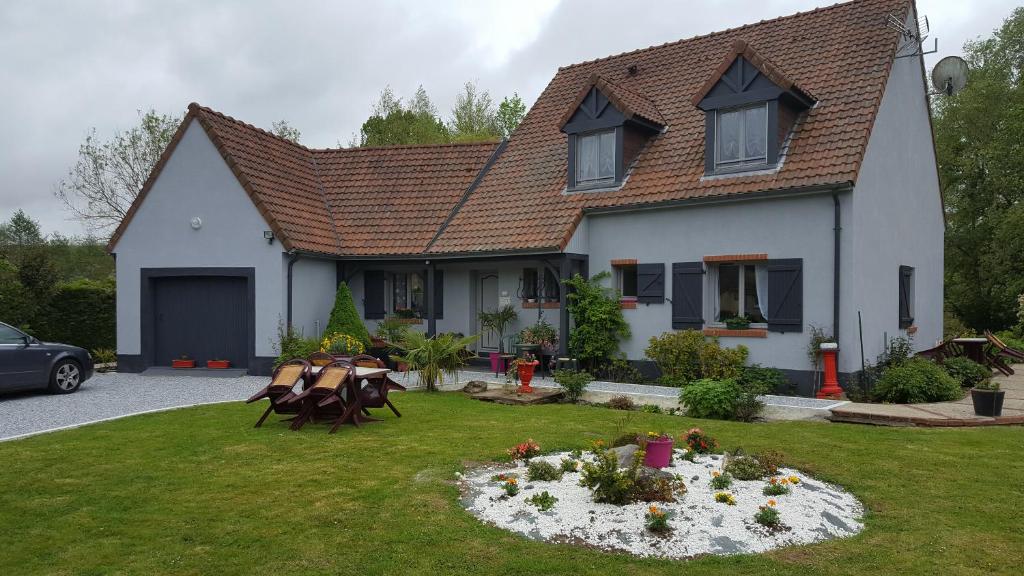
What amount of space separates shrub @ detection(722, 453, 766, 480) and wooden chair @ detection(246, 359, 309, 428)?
547 centimetres

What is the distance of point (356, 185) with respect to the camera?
19422 mm

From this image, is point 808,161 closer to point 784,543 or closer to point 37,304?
point 784,543

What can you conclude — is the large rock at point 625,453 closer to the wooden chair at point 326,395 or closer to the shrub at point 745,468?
the shrub at point 745,468

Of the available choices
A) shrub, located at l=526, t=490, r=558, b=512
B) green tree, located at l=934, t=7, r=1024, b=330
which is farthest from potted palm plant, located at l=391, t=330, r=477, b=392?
green tree, located at l=934, t=7, r=1024, b=330

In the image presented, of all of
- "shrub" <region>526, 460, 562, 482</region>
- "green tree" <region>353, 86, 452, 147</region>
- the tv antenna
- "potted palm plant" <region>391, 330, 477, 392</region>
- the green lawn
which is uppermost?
"green tree" <region>353, 86, 452, 147</region>

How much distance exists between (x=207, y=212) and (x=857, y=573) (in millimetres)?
15266

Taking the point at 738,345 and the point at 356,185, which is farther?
the point at 356,185

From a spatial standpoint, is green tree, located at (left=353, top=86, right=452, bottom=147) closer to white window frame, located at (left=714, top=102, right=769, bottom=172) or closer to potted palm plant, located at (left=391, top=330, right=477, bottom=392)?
white window frame, located at (left=714, top=102, right=769, bottom=172)

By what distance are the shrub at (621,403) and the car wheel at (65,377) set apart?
9.72 metres

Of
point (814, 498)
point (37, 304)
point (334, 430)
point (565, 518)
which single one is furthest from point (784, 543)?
point (37, 304)

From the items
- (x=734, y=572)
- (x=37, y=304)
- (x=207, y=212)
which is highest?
(x=207, y=212)

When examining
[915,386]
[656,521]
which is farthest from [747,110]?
[656,521]

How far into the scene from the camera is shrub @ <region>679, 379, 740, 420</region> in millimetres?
10312

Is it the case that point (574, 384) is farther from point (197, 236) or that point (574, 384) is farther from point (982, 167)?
point (982, 167)
